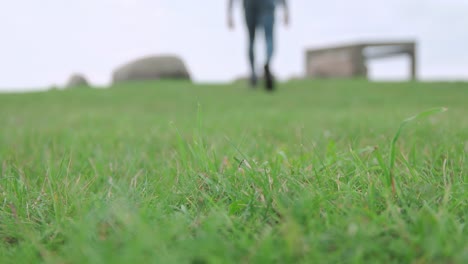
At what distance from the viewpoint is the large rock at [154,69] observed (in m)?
13.7

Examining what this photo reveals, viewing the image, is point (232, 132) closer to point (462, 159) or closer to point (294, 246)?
point (462, 159)

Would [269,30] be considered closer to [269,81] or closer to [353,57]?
[269,81]

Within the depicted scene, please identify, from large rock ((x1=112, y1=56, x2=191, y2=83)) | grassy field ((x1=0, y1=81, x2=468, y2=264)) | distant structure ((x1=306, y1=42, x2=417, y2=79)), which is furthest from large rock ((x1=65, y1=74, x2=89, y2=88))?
grassy field ((x1=0, y1=81, x2=468, y2=264))

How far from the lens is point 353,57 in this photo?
14445 millimetres

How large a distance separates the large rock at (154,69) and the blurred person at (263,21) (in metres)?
6.39

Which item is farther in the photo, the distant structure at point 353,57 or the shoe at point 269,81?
the distant structure at point 353,57

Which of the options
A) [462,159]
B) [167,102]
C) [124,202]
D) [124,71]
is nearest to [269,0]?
[167,102]

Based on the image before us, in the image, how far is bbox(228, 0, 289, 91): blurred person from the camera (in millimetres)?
6840

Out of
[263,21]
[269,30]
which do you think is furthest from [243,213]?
[263,21]

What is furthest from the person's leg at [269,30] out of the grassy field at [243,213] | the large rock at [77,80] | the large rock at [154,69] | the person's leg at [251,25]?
the large rock at [77,80]

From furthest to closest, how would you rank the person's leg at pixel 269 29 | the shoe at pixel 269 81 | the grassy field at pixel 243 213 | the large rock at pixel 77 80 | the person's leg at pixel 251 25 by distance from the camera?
the large rock at pixel 77 80 < the shoe at pixel 269 81 < the person's leg at pixel 251 25 < the person's leg at pixel 269 29 < the grassy field at pixel 243 213

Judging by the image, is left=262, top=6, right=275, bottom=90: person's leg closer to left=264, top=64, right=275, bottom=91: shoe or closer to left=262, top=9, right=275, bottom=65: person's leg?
left=262, top=9, right=275, bottom=65: person's leg

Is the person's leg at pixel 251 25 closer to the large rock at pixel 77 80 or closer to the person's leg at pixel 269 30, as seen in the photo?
the person's leg at pixel 269 30

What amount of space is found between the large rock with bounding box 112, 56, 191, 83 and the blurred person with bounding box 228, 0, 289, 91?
21.0ft
